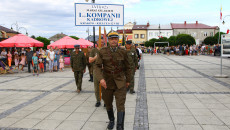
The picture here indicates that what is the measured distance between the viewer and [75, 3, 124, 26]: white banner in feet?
19.4

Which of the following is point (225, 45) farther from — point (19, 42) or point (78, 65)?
point (19, 42)

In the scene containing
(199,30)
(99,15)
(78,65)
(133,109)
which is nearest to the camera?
(133,109)

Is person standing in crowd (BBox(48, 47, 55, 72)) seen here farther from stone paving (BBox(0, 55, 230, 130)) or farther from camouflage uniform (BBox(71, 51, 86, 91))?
camouflage uniform (BBox(71, 51, 86, 91))

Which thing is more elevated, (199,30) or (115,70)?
(199,30)

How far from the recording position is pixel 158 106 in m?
5.50

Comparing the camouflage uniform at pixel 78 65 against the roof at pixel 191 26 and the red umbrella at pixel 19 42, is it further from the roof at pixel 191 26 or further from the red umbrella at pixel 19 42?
the roof at pixel 191 26

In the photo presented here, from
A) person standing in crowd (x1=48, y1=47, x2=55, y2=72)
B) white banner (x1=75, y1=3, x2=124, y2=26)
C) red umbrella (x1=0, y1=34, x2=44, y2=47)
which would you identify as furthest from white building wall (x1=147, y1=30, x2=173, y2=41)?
white banner (x1=75, y1=3, x2=124, y2=26)

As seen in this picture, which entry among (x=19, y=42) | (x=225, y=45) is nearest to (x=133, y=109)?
(x=225, y=45)

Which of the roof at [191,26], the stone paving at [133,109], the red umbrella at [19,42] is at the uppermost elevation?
the roof at [191,26]

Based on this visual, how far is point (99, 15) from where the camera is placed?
6.04 metres

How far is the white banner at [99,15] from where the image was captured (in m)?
5.93

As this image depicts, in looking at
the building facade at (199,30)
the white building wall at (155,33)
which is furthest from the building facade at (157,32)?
the building facade at (199,30)

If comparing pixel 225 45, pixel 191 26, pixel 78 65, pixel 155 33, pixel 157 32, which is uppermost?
pixel 191 26

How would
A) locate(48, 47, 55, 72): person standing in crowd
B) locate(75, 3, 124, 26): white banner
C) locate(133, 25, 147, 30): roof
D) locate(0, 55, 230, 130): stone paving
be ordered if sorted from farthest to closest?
1. locate(133, 25, 147, 30): roof
2. locate(48, 47, 55, 72): person standing in crowd
3. locate(75, 3, 124, 26): white banner
4. locate(0, 55, 230, 130): stone paving
